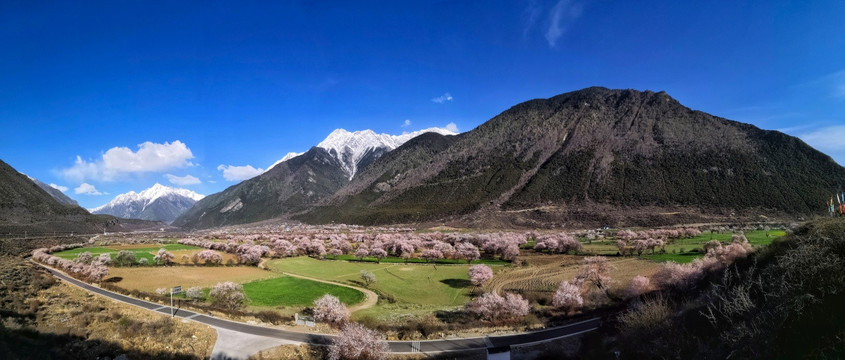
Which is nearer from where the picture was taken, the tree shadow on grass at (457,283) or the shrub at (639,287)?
the shrub at (639,287)

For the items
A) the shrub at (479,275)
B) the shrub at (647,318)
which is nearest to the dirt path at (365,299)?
the shrub at (479,275)

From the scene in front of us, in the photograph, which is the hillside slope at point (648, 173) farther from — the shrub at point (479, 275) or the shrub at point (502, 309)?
the shrub at point (502, 309)

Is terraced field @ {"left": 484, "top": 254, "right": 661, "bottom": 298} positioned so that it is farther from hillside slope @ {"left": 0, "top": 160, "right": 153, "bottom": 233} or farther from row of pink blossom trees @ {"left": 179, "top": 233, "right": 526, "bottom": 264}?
hillside slope @ {"left": 0, "top": 160, "right": 153, "bottom": 233}

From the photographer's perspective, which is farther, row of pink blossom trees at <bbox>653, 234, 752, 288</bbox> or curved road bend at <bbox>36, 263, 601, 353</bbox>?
row of pink blossom trees at <bbox>653, 234, 752, 288</bbox>

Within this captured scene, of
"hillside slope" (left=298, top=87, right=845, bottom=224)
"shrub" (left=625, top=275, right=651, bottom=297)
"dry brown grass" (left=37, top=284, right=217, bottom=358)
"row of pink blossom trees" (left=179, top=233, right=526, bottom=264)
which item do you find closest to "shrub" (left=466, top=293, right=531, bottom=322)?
"shrub" (left=625, top=275, right=651, bottom=297)

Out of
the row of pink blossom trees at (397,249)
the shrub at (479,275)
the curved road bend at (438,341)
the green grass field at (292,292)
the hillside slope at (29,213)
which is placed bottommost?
the curved road bend at (438,341)

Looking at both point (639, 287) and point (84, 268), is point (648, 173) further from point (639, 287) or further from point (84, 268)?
point (84, 268)

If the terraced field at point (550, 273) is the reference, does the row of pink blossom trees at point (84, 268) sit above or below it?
above
